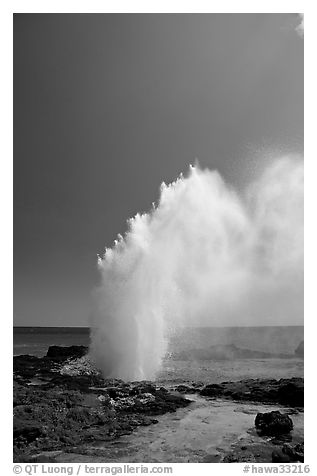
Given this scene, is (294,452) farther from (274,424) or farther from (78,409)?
(78,409)

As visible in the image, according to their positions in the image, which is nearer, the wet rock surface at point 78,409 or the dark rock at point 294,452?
the dark rock at point 294,452

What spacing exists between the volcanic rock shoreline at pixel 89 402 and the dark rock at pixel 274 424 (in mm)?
2056

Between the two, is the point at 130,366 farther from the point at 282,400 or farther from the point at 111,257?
the point at 282,400

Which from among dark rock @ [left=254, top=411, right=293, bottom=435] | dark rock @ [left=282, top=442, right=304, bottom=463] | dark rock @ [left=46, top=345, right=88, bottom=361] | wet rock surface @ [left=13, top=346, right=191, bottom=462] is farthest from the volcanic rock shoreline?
dark rock @ [left=46, top=345, right=88, bottom=361]

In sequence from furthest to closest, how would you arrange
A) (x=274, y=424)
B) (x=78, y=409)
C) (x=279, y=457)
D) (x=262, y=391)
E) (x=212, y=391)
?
(x=212, y=391), (x=262, y=391), (x=78, y=409), (x=274, y=424), (x=279, y=457)

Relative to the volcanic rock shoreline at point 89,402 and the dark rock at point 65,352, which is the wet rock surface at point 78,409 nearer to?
the volcanic rock shoreline at point 89,402

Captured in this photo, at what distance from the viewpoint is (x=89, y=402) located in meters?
11.3

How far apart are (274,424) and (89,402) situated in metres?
5.56

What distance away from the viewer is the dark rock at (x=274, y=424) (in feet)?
32.6

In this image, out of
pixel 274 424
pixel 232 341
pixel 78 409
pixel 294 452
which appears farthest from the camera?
pixel 232 341

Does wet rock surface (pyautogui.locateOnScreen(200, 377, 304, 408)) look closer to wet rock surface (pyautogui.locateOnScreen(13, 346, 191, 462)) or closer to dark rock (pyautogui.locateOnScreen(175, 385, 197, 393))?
dark rock (pyautogui.locateOnScreen(175, 385, 197, 393))

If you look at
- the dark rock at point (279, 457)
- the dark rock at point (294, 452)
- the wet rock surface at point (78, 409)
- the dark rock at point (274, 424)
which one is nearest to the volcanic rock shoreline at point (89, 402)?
the wet rock surface at point (78, 409)

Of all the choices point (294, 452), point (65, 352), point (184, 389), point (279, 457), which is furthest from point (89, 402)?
point (65, 352)
